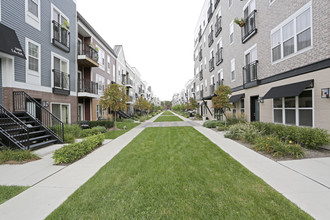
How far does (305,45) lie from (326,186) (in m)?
6.64

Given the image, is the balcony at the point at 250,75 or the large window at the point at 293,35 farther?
the balcony at the point at 250,75

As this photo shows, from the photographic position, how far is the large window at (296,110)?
6609 mm

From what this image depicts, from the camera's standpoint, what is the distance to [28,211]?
265cm

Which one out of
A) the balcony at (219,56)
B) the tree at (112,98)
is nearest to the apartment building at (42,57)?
the tree at (112,98)

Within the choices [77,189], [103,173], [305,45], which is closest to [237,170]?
[103,173]

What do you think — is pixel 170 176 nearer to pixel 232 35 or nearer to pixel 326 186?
pixel 326 186

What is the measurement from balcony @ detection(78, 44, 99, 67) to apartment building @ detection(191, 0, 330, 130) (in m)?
14.0

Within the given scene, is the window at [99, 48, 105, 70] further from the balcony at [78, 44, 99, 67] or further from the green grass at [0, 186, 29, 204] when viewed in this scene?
the green grass at [0, 186, 29, 204]

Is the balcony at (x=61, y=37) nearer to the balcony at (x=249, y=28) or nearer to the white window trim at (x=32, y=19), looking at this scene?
the white window trim at (x=32, y=19)

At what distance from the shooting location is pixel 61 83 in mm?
10812

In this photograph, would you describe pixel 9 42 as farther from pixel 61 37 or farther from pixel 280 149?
pixel 280 149

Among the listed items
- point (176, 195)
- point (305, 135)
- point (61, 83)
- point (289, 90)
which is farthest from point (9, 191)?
point (289, 90)

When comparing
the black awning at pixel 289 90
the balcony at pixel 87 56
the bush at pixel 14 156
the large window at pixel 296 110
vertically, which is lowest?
the bush at pixel 14 156

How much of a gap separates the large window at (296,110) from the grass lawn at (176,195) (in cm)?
510
